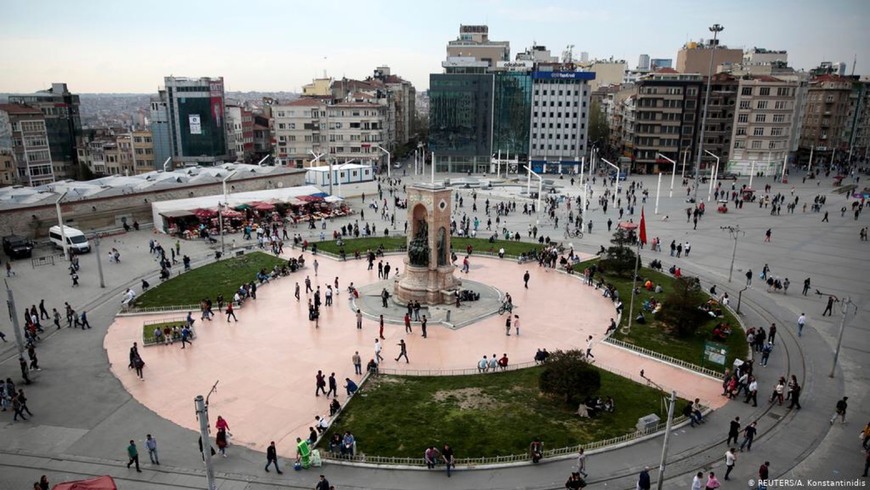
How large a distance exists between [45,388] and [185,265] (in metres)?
15.9

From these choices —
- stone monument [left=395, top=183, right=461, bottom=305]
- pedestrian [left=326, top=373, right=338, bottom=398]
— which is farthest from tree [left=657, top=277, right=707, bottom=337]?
pedestrian [left=326, top=373, right=338, bottom=398]

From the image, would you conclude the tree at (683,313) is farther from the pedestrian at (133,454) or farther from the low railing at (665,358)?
the pedestrian at (133,454)

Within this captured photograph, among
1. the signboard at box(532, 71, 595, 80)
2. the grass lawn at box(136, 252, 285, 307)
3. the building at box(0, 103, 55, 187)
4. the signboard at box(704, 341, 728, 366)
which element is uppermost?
the signboard at box(532, 71, 595, 80)

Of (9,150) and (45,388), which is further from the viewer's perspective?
(9,150)

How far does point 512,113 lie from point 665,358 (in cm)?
7235

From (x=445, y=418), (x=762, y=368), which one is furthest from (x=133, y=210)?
(x=762, y=368)

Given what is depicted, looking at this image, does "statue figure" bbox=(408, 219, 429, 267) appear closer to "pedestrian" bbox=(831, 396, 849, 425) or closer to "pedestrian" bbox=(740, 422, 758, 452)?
"pedestrian" bbox=(740, 422, 758, 452)

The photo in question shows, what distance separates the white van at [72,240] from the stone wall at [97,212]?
10.1ft

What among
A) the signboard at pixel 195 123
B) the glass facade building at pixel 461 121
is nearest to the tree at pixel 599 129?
the glass facade building at pixel 461 121

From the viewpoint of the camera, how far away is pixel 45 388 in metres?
22.3

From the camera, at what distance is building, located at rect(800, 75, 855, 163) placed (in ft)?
334

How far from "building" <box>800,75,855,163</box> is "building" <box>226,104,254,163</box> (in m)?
102

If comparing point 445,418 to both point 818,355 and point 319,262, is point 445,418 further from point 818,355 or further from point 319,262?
point 319,262

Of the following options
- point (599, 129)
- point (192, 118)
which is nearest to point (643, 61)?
point (599, 129)
